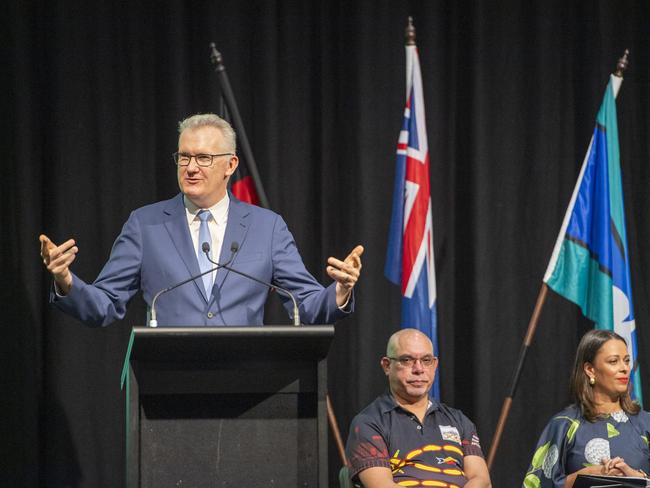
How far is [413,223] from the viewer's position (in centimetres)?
447

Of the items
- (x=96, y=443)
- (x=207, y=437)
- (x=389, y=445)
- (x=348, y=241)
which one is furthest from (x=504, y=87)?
(x=207, y=437)

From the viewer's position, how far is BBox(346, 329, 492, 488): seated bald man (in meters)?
3.45

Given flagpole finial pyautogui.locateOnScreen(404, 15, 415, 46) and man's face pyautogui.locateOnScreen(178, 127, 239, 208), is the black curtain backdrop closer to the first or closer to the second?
flagpole finial pyautogui.locateOnScreen(404, 15, 415, 46)

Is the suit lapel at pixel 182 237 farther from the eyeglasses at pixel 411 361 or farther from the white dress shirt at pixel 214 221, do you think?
the eyeglasses at pixel 411 361

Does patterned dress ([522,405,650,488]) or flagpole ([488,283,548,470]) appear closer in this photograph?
patterned dress ([522,405,650,488])

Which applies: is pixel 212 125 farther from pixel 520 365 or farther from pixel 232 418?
pixel 520 365

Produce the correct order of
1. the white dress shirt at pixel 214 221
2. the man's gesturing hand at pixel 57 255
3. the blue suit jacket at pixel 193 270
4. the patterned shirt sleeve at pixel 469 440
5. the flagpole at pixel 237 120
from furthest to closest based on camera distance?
1. the flagpole at pixel 237 120
2. the patterned shirt sleeve at pixel 469 440
3. the white dress shirt at pixel 214 221
4. the blue suit jacket at pixel 193 270
5. the man's gesturing hand at pixel 57 255

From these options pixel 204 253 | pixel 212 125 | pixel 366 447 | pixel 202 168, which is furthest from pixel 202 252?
pixel 366 447

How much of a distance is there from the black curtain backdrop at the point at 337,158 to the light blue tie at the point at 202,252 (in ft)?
5.29

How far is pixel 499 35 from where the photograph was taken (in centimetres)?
498

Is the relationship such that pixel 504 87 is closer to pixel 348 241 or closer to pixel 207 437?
pixel 348 241

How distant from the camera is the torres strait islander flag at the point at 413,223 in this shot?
4457 mm

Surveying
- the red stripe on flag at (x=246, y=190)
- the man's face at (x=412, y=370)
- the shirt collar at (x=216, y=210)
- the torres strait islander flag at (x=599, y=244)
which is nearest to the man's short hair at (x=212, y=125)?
the shirt collar at (x=216, y=210)

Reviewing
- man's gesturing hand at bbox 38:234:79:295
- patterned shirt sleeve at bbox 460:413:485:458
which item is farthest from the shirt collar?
patterned shirt sleeve at bbox 460:413:485:458
